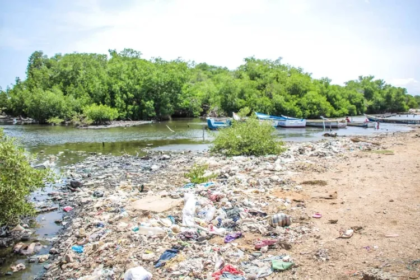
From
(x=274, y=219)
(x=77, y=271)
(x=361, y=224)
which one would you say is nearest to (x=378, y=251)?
(x=361, y=224)

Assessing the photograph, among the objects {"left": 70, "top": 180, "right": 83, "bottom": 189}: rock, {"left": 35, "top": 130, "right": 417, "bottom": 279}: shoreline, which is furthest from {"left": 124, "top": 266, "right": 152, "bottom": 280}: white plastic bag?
{"left": 70, "top": 180, "right": 83, "bottom": 189}: rock

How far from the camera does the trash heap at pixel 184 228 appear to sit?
17.1ft

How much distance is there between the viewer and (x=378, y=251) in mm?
5090

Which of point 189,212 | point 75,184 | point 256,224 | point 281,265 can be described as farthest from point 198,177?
point 281,265

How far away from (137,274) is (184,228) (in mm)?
1858

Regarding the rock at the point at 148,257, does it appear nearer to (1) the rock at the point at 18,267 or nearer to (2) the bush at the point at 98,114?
(1) the rock at the point at 18,267

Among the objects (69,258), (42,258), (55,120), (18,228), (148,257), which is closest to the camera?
(148,257)

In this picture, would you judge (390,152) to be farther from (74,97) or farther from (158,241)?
(74,97)

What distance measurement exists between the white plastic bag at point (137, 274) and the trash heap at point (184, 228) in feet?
0.05

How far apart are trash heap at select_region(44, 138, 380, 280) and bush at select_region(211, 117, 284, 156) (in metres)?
4.59

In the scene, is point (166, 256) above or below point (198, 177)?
below

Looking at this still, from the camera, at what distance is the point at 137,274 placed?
4.86m

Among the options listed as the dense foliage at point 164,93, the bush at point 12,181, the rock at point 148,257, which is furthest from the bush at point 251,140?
the dense foliage at point 164,93

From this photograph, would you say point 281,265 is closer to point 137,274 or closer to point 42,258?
point 137,274
